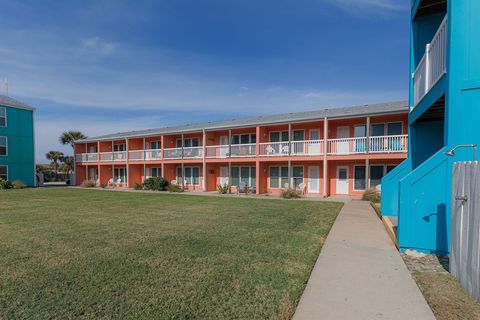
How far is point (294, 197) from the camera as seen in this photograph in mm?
18578

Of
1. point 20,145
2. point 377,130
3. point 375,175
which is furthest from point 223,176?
point 20,145

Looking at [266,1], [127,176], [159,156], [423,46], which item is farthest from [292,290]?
[127,176]

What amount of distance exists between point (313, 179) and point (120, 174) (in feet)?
73.9

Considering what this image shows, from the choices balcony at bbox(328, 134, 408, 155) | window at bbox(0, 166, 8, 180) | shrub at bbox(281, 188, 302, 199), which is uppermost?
balcony at bbox(328, 134, 408, 155)

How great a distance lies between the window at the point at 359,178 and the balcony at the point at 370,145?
1.89m

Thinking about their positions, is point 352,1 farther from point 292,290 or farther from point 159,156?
point 159,156

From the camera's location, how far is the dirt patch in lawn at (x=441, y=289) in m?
3.41

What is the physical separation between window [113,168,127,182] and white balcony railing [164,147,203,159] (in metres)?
8.49

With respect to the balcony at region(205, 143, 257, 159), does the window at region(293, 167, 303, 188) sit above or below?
below

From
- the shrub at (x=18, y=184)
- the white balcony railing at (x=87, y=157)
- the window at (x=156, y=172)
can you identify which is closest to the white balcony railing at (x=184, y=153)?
the window at (x=156, y=172)

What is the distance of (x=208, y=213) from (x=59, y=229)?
5120 mm

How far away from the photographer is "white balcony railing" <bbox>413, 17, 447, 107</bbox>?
19.6 feet

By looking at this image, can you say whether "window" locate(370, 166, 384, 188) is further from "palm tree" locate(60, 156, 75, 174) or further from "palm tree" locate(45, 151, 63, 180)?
"palm tree" locate(45, 151, 63, 180)

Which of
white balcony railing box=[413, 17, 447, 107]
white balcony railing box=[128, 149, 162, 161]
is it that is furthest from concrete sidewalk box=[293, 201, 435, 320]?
white balcony railing box=[128, 149, 162, 161]
